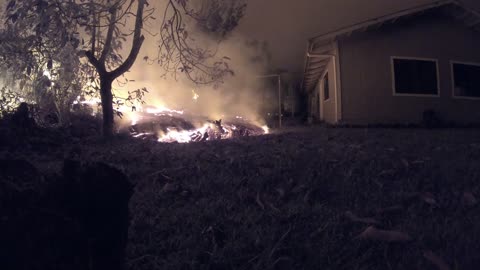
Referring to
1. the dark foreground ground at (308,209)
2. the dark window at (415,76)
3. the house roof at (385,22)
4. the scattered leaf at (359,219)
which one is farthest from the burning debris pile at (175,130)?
the scattered leaf at (359,219)

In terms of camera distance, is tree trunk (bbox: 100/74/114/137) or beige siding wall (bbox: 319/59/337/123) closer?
tree trunk (bbox: 100/74/114/137)

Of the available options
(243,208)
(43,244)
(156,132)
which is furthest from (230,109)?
(43,244)

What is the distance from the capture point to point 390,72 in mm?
10938

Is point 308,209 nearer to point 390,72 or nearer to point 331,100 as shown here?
point 390,72

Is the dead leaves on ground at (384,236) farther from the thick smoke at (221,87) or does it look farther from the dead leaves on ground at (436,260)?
the thick smoke at (221,87)

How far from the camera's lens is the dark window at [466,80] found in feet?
38.1

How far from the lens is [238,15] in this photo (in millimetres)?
16469

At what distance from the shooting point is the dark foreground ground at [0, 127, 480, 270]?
216cm

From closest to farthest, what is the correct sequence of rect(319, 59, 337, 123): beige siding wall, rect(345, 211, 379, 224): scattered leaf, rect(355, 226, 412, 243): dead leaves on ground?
1. rect(355, 226, 412, 243): dead leaves on ground
2. rect(345, 211, 379, 224): scattered leaf
3. rect(319, 59, 337, 123): beige siding wall

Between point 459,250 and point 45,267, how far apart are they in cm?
224

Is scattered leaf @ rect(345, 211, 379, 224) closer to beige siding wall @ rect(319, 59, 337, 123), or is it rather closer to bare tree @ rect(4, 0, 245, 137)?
bare tree @ rect(4, 0, 245, 137)

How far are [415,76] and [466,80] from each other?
2008 millimetres

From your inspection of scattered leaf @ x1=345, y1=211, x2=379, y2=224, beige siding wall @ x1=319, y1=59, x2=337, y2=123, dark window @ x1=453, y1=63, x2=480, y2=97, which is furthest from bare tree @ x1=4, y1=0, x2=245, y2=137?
dark window @ x1=453, y1=63, x2=480, y2=97

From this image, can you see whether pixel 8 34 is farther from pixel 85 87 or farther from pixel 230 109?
pixel 230 109
